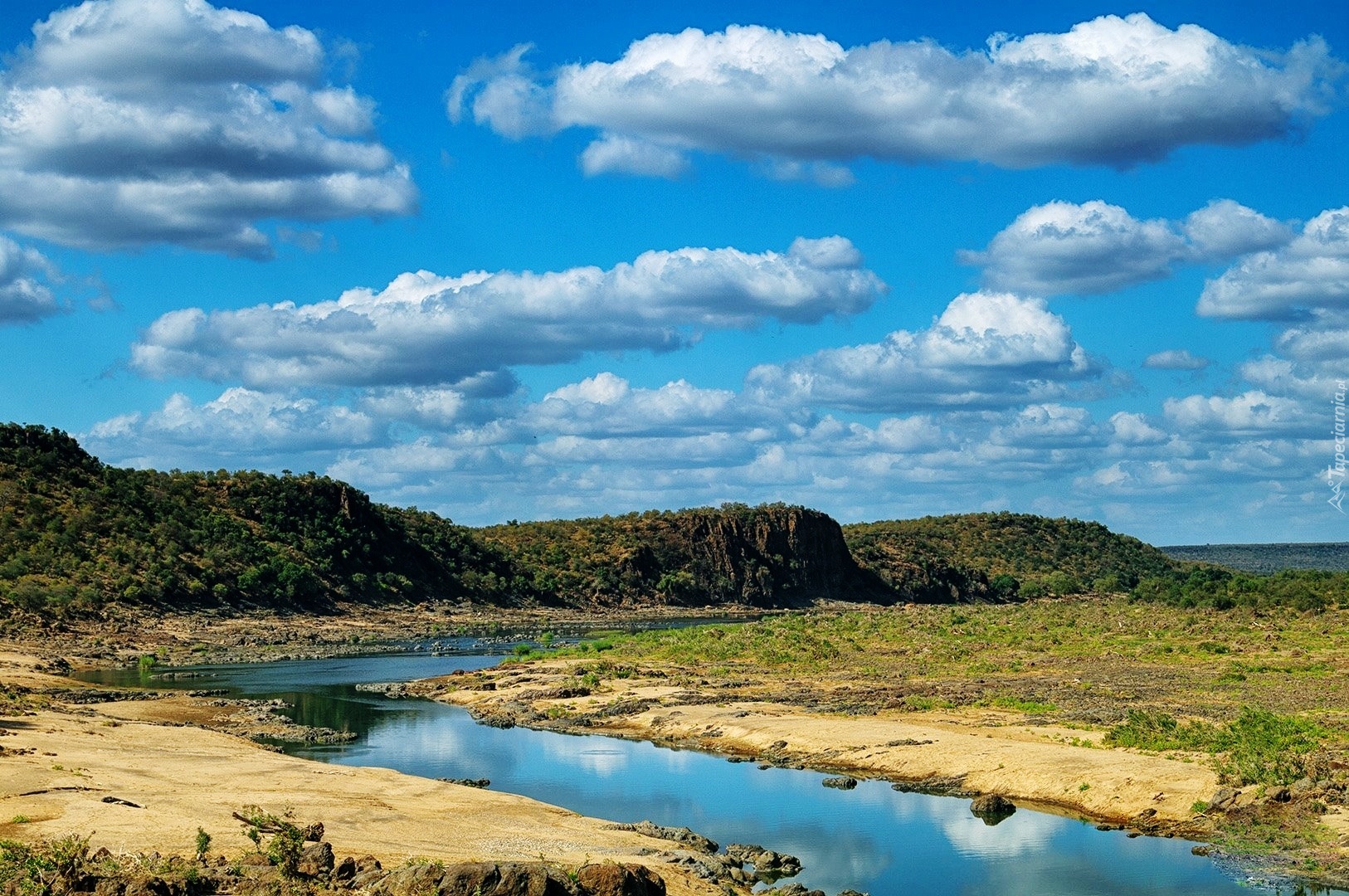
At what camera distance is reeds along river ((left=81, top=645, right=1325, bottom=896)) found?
24.7 meters

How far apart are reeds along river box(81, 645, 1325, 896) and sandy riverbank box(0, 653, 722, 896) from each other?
2979 millimetres

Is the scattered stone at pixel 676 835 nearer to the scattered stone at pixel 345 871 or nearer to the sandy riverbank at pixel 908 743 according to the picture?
the scattered stone at pixel 345 871

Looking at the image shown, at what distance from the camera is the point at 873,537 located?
17888 centimetres

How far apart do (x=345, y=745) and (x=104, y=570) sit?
50783 mm

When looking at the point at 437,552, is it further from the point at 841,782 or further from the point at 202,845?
the point at 202,845

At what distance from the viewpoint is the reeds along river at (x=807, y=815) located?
Answer: 2467cm

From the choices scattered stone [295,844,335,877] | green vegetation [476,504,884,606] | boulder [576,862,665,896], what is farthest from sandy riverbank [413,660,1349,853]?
green vegetation [476,504,884,606]

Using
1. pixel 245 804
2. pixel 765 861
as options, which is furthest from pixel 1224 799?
pixel 245 804

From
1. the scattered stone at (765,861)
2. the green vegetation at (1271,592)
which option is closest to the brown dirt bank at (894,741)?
the scattered stone at (765,861)

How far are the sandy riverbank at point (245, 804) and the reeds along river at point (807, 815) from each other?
9.77ft

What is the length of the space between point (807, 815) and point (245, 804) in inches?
486

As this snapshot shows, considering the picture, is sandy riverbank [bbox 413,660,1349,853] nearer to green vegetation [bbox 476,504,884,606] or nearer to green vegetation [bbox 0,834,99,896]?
green vegetation [bbox 0,834,99,896]

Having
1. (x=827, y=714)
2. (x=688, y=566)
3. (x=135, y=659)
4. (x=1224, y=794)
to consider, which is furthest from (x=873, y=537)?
(x=1224, y=794)

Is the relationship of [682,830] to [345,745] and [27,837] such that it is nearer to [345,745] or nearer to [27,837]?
[27,837]
